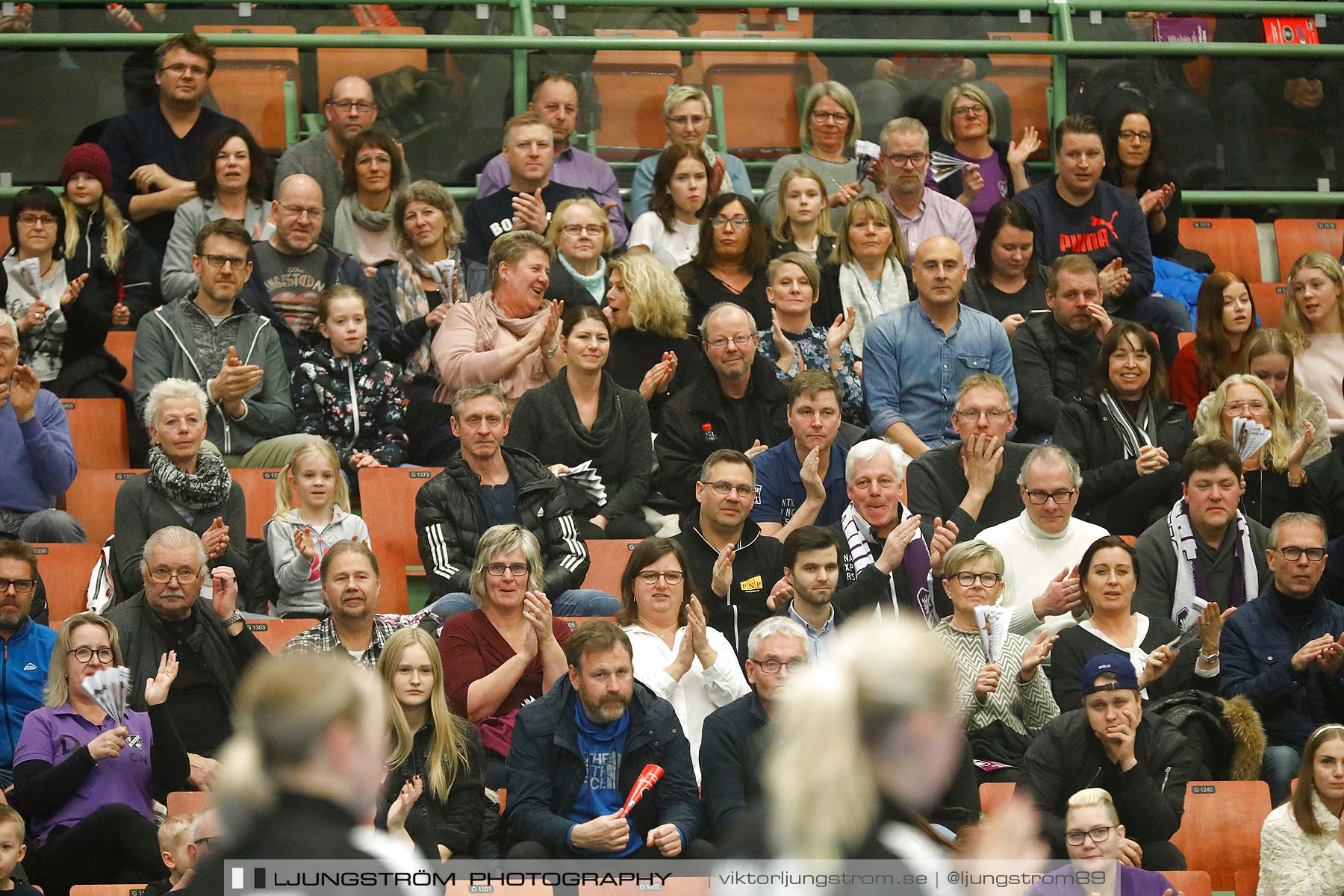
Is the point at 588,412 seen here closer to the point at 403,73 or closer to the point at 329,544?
the point at 329,544

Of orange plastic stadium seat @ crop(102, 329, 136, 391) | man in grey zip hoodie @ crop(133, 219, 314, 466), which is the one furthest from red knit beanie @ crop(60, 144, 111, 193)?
man in grey zip hoodie @ crop(133, 219, 314, 466)

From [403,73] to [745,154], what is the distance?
1.69 meters

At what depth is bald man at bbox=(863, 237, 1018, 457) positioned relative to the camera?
735cm

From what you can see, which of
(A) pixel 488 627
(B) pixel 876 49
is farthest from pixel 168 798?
(B) pixel 876 49

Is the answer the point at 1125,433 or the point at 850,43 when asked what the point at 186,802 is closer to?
the point at 1125,433

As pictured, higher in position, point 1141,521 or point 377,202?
point 377,202

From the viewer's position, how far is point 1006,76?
30.0 ft

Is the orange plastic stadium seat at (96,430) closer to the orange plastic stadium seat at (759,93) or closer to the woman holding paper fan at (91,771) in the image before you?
the woman holding paper fan at (91,771)

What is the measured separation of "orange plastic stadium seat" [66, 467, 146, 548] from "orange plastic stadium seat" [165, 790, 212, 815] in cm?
191

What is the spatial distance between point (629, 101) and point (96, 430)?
3002mm

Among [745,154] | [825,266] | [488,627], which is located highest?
[745,154]

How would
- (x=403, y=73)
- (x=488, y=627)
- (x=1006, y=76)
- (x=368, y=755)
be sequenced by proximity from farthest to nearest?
(x=1006, y=76)
(x=403, y=73)
(x=488, y=627)
(x=368, y=755)

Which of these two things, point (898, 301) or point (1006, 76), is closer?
point (898, 301)

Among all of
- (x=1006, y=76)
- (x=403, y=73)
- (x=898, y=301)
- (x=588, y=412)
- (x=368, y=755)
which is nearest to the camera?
(x=368, y=755)
